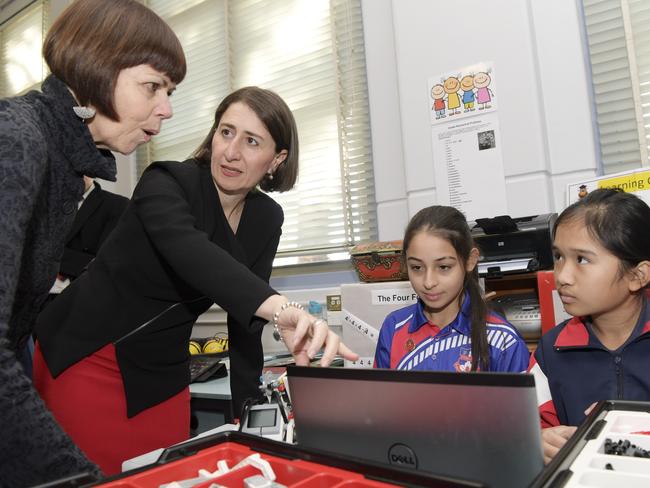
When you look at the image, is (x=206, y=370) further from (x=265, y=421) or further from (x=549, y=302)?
(x=549, y=302)

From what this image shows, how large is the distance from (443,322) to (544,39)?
4.13ft

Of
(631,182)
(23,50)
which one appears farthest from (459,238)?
(23,50)

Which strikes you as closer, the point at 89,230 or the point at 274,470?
the point at 274,470

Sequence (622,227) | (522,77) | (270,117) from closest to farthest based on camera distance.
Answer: (622,227) → (270,117) → (522,77)

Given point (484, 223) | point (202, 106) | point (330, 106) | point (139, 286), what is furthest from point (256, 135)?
point (202, 106)

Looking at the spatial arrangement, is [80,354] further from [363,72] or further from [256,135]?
[363,72]

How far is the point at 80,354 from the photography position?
44.9 inches

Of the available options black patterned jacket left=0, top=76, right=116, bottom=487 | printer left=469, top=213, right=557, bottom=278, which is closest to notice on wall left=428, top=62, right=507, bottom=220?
printer left=469, top=213, right=557, bottom=278

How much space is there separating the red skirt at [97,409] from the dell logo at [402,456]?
832mm

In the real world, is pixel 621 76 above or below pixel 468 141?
above

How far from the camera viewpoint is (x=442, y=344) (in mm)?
1404

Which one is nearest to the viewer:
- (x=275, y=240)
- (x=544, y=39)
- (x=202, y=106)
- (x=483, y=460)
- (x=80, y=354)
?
(x=483, y=460)

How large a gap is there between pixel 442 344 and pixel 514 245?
480mm

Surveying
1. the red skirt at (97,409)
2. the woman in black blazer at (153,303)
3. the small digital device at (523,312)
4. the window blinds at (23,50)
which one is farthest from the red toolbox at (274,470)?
the window blinds at (23,50)
